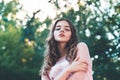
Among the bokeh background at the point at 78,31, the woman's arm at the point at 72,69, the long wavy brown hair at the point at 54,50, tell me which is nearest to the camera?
the woman's arm at the point at 72,69

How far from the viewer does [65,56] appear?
2.81 meters

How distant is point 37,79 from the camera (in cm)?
1416

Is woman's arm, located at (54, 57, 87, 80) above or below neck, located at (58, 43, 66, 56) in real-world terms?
below

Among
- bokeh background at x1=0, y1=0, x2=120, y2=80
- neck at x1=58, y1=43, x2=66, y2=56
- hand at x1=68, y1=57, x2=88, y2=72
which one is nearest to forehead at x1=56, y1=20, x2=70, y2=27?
neck at x1=58, y1=43, x2=66, y2=56

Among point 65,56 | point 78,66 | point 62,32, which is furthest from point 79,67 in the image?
point 62,32

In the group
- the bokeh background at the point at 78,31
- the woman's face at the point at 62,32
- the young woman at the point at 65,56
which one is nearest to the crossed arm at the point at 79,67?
the young woman at the point at 65,56

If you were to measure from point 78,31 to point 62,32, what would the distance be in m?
11.7

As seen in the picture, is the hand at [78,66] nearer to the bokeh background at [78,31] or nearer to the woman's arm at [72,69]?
the woman's arm at [72,69]

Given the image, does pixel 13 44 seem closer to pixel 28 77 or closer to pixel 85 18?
pixel 28 77

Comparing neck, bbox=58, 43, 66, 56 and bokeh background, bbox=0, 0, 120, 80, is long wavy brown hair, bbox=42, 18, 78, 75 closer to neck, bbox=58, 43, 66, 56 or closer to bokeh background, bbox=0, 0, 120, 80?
neck, bbox=58, 43, 66, 56

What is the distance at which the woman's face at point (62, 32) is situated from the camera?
2.82 metres

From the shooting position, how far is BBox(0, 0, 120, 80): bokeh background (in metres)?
14.5

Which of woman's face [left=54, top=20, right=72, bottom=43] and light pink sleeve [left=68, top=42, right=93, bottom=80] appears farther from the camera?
woman's face [left=54, top=20, right=72, bottom=43]

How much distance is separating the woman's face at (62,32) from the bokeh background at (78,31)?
36.9 ft
